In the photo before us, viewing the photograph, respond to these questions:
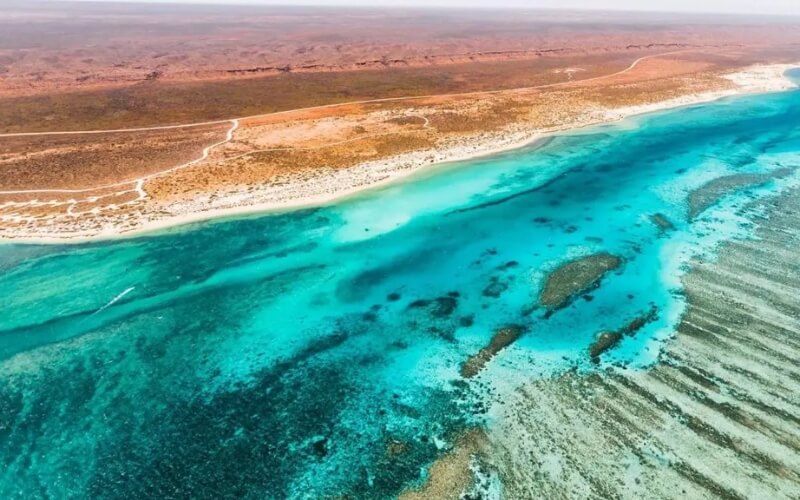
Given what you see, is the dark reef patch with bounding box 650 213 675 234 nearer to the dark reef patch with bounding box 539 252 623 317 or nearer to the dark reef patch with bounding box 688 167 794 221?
the dark reef patch with bounding box 688 167 794 221

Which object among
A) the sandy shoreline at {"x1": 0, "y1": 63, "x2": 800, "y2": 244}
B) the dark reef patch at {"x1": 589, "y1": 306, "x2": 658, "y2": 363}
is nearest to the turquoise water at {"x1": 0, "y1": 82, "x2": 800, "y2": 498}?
the dark reef patch at {"x1": 589, "y1": 306, "x2": 658, "y2": 363}

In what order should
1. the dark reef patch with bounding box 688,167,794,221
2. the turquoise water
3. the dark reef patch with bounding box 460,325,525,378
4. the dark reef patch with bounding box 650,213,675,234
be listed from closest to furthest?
1. the turquoise water
2. the dark reef patch with bounding box 460,325,525,378
3. the dark reef patch with bounding box 650,213,675,234
4. the dark reef patch with bounding box 688,167,794,221

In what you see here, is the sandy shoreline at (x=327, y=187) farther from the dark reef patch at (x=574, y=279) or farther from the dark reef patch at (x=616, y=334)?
the dark reef patch at (x=616, y=334)

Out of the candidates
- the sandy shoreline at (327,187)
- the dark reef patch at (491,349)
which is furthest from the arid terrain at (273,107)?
the dark reef patch at (491,349)

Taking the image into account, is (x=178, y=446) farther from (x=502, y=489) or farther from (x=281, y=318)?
(x=502, y=489)

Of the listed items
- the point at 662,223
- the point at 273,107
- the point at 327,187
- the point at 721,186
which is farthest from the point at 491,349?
the point at 273,107

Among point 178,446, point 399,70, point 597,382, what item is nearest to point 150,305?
point 178,446
